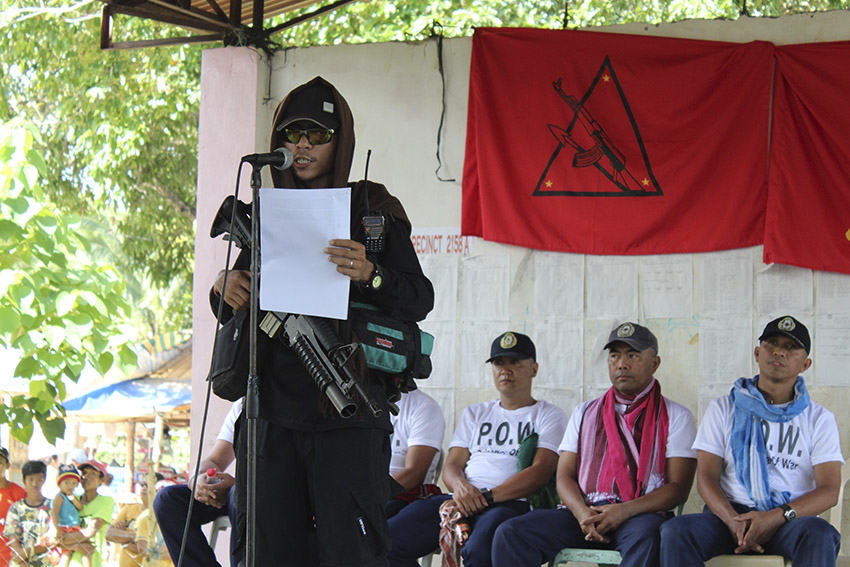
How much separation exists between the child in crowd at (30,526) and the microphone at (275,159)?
210 inches

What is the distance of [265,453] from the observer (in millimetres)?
2604

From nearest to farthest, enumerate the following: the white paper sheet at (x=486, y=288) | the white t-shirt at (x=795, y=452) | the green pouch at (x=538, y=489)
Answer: the white t-shirt at (x=795, y=452) < the green pouch at (x=538, y=489) < the white paper sheet at (x=486, y=288)

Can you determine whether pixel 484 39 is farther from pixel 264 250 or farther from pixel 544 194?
pixel 264 250

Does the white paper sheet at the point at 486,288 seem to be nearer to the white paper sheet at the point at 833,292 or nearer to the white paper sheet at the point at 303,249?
the white paper sheet at the point at 833,292

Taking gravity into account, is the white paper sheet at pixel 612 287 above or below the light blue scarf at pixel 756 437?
above

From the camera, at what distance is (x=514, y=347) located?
494cm

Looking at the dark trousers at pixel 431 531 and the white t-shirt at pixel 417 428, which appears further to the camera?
the white t-shirt at pixel 417 428

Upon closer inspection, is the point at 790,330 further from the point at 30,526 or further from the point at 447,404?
the point at 30,526

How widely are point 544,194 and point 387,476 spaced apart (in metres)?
2.96

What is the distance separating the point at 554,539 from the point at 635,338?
1017 millimetres

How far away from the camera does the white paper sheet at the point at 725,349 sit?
16.6 ft

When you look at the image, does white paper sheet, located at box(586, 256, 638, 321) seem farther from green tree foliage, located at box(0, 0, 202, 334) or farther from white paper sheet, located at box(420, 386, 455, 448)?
green tree foliage, located at box(0, 0, 202, 334)

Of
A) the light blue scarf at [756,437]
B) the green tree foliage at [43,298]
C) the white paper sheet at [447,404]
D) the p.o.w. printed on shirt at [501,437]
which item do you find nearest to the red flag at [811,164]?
the light blue scarf at [756,437]

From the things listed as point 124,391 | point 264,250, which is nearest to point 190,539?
point 264,250
